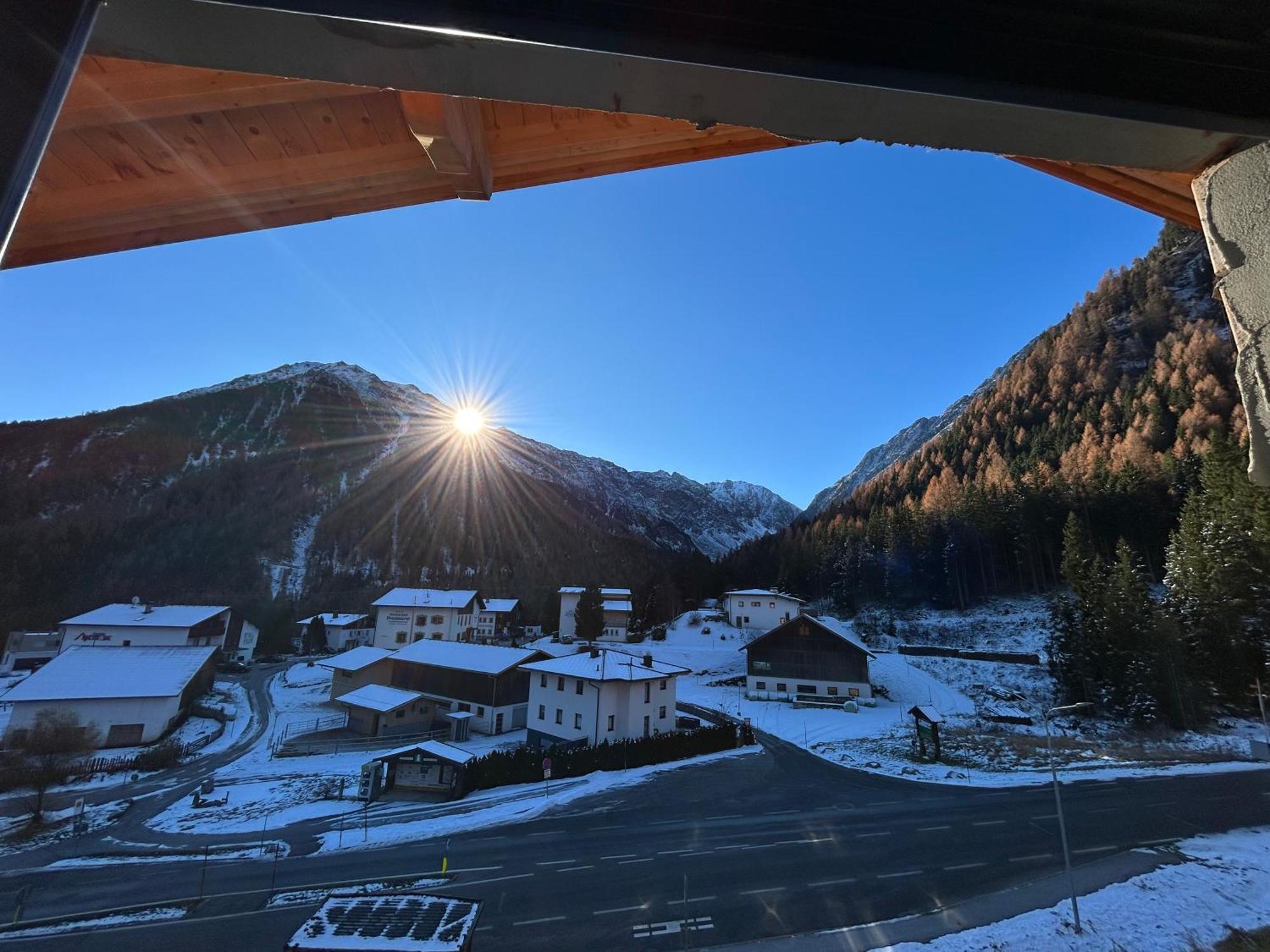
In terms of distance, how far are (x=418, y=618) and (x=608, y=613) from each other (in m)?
21.2

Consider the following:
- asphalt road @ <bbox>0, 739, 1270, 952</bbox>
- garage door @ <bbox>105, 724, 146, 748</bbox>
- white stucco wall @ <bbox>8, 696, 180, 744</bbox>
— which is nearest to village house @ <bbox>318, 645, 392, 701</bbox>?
white stucco wall @ <bbox>8, 696, 180, 744</bbox>

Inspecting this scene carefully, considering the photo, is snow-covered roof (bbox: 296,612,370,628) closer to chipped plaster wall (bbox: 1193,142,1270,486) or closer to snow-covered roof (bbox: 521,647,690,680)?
snow-covered roof (bbox: 521,647,690,680)

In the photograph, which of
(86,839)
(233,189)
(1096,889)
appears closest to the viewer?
(233,189)

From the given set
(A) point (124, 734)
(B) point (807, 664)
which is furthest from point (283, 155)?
(B) point (807, 664)

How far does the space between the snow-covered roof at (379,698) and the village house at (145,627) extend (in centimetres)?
1906

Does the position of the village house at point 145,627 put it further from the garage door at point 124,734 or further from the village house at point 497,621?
the village house at point 497,621

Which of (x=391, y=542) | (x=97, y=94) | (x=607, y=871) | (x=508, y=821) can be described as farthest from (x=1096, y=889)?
(x=391, y=542)

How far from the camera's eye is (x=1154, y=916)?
12.2 m

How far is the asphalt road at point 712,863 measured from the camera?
12383mm

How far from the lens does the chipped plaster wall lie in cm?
133

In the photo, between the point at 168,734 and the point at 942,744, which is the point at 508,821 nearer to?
the point at 942,744

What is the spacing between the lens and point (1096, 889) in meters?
13.4

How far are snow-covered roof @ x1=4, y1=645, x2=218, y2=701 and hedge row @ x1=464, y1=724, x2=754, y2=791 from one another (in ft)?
74.5

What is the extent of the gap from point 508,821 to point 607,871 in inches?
240
